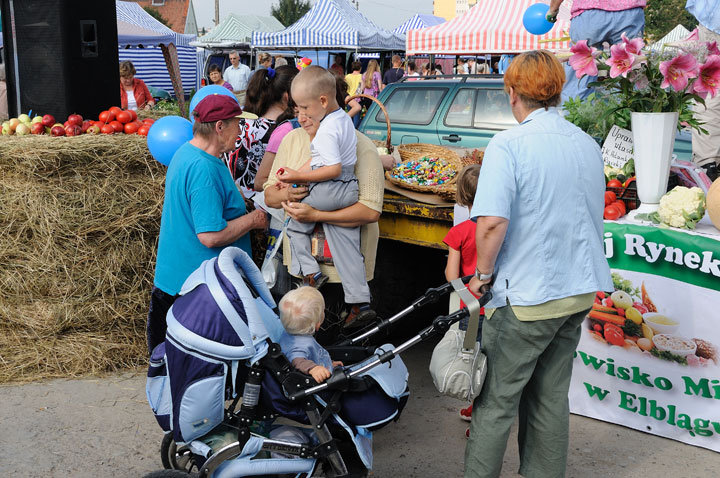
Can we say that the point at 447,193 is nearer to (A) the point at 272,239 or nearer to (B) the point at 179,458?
(A) the point at 272,239

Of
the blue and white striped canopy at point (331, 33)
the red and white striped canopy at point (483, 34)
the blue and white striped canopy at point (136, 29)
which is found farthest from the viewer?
the blue and white striped canopy at point (331, 33)

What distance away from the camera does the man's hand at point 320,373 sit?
2932mm

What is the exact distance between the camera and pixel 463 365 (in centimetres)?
294

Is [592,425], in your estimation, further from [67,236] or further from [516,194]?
[67,236]

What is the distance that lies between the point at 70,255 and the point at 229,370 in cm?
265

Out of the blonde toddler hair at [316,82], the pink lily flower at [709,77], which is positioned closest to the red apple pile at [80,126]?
the blonde toddler hair at [316,82]

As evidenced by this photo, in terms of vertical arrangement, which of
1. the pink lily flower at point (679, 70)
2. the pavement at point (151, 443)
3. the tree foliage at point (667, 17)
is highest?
the tree foliage at point (667, 17)

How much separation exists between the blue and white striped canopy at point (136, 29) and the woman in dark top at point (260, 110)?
18.4 metres

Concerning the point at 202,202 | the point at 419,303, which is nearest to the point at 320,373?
the point at 419,303

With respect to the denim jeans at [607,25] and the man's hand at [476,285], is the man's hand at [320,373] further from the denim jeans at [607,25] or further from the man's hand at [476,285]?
the denim jeans at [607,25]

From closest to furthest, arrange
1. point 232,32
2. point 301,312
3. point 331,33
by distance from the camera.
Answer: point 301,312 → point 331,33 → point 232,32

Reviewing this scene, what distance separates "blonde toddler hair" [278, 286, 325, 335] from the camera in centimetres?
317

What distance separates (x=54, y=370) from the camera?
5.00 meters

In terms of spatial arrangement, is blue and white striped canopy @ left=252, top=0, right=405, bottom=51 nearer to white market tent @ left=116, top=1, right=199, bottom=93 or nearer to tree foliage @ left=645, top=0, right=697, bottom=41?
white market tent @ left=116, top=1, right=199, bottom=93
